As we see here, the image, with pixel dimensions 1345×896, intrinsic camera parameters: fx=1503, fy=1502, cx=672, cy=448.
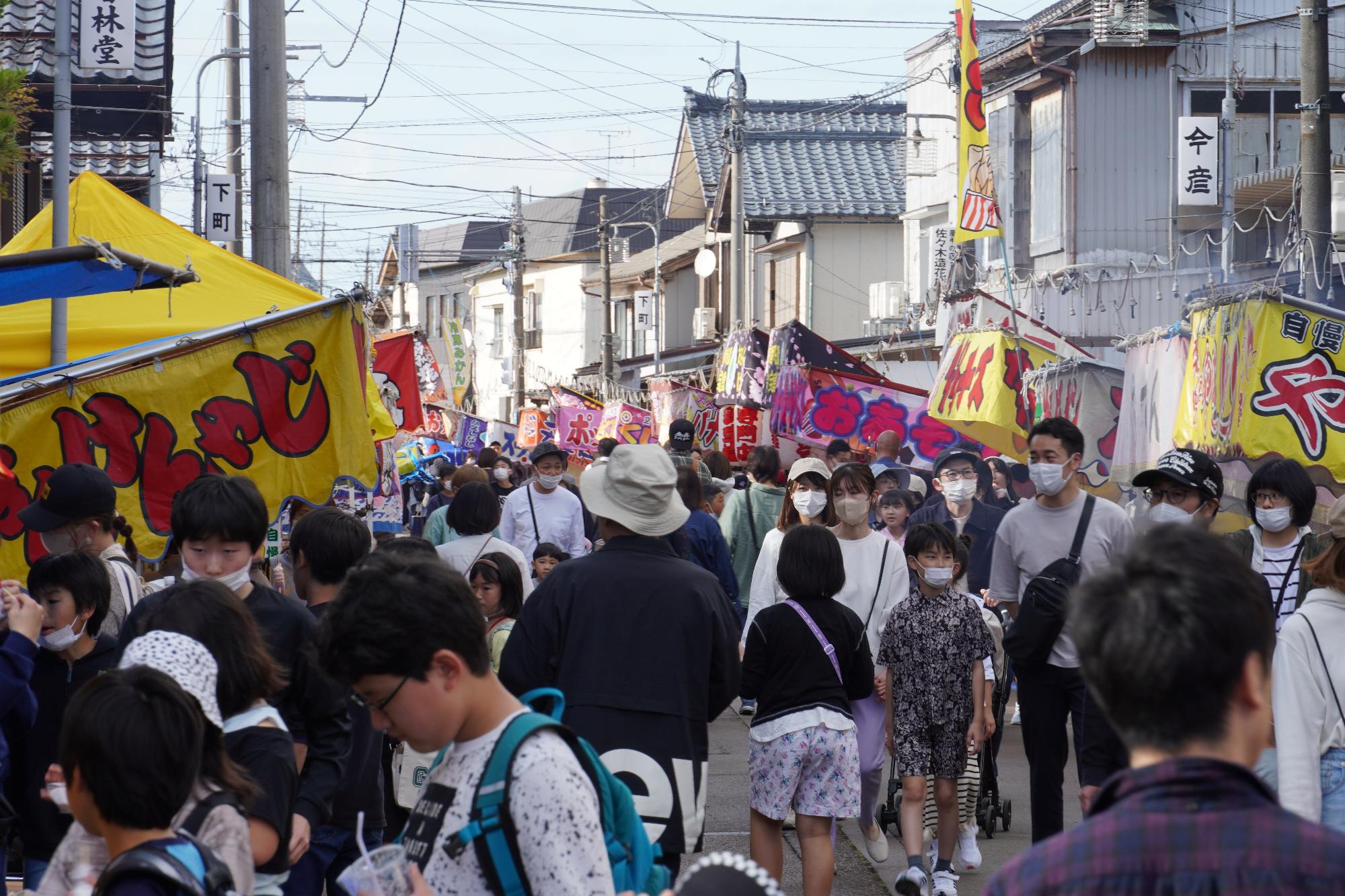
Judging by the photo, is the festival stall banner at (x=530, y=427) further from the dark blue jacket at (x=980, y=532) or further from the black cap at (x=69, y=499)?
the black cap at (x=69, y=499)

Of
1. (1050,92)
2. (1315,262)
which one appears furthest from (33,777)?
(1050,92)

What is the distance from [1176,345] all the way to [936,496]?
2.02 m

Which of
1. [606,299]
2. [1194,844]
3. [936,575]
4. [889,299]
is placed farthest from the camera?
[606,299]

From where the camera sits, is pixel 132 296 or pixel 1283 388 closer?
pixel 1283 388

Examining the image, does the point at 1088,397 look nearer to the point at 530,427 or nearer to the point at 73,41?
the point at 73,41

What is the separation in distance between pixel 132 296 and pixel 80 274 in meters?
3.66

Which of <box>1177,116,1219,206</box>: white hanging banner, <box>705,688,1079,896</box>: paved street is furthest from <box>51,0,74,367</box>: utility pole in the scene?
<box>1177,116,1219,206</box>: white hanging banner

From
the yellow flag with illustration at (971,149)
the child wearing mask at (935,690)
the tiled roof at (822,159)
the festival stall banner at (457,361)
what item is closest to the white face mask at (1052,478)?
the child wearing mask at (935,690)

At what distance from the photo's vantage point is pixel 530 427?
30.5 metres

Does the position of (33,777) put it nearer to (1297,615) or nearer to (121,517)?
(121,517)

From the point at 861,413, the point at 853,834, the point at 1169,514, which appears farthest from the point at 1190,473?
the point at 861,413

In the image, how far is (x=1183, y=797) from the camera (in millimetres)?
1792

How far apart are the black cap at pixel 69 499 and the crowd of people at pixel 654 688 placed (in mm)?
13

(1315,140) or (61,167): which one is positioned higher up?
(1315,140)
